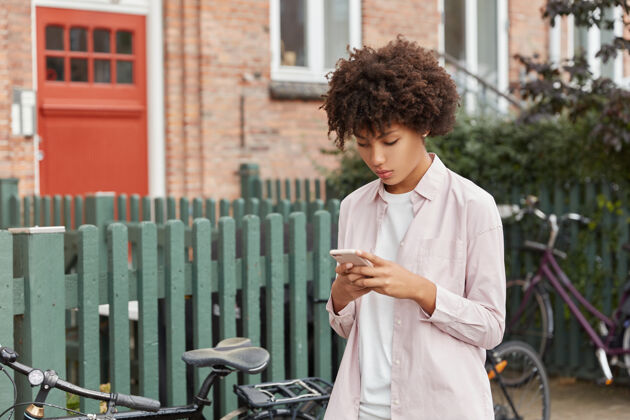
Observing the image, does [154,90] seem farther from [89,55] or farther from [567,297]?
[567,297]

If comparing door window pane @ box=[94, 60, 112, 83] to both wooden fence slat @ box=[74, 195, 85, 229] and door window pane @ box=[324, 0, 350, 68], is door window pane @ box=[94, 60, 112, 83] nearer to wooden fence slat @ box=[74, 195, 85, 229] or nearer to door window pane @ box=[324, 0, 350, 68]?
door window pane @ box=[324, 0, 350, 68]

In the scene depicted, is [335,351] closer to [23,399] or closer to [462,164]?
[23,399]

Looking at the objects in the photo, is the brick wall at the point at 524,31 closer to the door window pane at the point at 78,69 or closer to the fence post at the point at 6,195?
the door window pane at the point at 78,69

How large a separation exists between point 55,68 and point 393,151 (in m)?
8.02

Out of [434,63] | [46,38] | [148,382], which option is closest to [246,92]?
[46,38]

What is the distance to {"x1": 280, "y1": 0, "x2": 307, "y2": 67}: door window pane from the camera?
456 inches

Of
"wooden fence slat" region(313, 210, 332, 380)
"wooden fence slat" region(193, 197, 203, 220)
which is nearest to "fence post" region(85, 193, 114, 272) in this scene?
"wooden fence slat" region(193, 197, 203, 220)

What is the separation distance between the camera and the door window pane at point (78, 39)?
9898 millimetres

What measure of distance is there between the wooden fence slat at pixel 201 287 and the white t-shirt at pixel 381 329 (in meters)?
1.90

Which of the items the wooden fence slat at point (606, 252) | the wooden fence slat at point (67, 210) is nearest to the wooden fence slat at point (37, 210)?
the wooden fence slat at point (67, 210)

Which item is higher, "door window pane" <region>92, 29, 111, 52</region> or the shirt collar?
"door window pane" <region>92, 29, 111, 52</region>

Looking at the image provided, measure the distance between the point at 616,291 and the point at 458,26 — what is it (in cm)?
761

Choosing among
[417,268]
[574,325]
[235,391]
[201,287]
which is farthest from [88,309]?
[574,325]

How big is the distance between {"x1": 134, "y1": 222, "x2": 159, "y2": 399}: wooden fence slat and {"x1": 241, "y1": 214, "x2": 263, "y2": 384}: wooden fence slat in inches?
21.9
